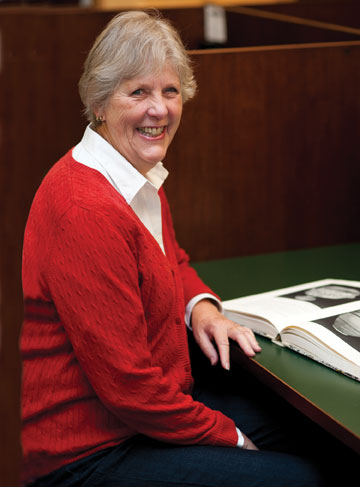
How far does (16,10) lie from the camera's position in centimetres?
22

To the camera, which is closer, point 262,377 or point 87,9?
point 262,377

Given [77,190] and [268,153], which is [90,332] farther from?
[268,153]

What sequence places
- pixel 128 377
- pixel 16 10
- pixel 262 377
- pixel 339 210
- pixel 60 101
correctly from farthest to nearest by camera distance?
pixel 60 101 → pixel 339 210 → pixel 262 377 → pixel 128 377 → pixel 16 10

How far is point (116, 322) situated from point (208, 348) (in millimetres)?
297

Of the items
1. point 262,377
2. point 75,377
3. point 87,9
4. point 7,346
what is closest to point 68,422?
point 75,377

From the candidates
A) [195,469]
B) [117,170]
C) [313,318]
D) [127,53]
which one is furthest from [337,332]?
[127,53]

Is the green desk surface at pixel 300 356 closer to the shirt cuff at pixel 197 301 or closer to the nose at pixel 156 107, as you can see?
the shirt cuff at pixel 197 301

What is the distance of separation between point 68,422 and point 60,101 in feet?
4.29

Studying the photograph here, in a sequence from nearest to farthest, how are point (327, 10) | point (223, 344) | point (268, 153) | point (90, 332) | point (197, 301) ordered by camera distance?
point (90, 332) → point (223, 344) → point (197, 301) → point (268, 153) → point (327, 10)

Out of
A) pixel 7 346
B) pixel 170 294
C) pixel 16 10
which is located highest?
pixel 16 10

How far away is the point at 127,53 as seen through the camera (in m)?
1.00

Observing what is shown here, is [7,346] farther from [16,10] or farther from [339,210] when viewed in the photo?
[339,210]

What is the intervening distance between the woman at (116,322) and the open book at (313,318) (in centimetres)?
6

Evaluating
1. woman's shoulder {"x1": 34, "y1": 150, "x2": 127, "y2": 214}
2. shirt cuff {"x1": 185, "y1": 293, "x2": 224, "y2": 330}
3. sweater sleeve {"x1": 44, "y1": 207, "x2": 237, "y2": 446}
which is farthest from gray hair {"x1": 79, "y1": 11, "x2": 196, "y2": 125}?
shirt cuff {"x1": 185, "y1": 293, "x2": 224, "y2": 330}
